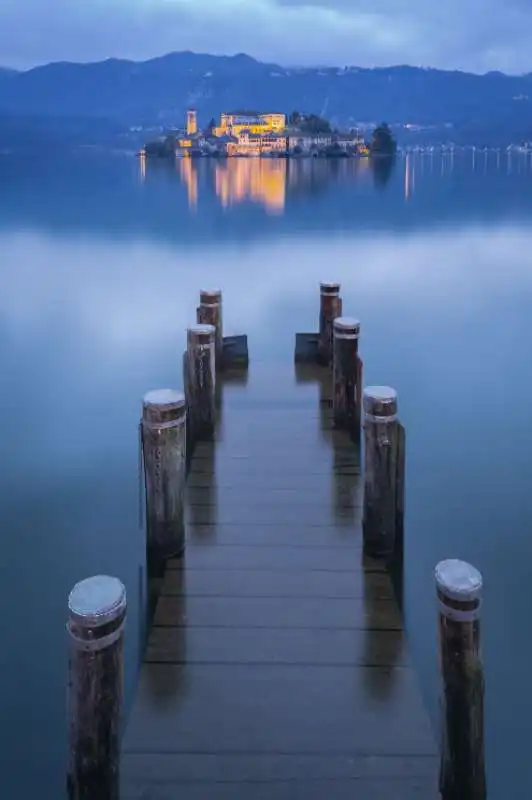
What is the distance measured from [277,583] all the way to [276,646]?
0.78m

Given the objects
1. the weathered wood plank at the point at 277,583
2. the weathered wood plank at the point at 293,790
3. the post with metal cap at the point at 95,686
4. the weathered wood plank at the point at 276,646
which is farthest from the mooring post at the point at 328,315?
the post with metal cap at the point at 95,686

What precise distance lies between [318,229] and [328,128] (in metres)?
162

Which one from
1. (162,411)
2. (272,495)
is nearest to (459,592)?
(162,411)

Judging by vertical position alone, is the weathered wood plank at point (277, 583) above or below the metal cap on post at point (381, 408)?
below

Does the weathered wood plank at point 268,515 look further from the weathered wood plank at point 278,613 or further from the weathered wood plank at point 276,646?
the weathered wood plank at point 276,646

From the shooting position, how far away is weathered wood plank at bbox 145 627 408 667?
15.8 ft

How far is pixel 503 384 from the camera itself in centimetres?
1548

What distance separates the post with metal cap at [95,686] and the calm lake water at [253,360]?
1.84m

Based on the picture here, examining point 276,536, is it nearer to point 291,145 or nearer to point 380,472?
point 380,472

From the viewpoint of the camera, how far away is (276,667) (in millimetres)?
4738

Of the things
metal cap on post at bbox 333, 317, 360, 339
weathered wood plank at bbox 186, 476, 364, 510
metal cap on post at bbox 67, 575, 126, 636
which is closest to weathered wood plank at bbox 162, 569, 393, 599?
weathered wood plank at bbox 186, 476, 364, 510

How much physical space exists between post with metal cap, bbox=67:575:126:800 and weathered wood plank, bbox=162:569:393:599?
185 cm

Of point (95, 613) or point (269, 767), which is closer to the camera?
point (95, 613)

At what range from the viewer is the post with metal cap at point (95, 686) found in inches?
140
